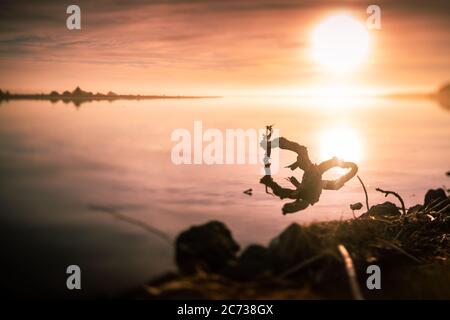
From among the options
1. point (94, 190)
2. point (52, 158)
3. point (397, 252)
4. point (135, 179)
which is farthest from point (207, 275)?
point (52, 158)

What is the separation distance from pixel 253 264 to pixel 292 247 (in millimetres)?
845

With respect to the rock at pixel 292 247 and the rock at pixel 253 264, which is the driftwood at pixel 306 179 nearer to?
the rock at pixel 292 247

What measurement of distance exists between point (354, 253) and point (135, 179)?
12389mm

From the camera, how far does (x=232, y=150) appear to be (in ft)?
123

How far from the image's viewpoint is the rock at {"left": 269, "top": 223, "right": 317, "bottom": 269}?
830 centimetres

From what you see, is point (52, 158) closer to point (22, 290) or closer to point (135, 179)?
point (135, 179)

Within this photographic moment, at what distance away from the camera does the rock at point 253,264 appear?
25.6 feet

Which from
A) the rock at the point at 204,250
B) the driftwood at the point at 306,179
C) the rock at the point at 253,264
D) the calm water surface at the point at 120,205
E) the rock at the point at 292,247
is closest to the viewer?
the rock at the point at 253,264

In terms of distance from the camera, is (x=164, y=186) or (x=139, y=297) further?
(x=164, y=186)

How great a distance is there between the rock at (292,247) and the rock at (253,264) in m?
0.17

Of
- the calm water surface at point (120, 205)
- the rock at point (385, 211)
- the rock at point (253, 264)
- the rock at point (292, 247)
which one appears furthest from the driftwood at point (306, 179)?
the rock at point (253, 264)

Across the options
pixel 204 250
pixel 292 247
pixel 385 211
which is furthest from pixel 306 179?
pixel 204 250

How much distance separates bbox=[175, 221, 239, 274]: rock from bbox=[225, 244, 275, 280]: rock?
340mm
